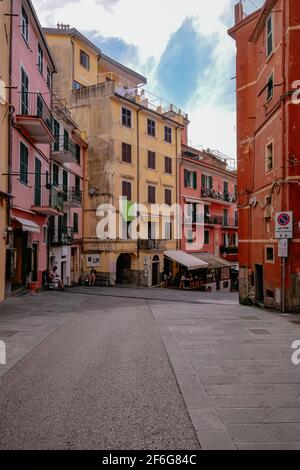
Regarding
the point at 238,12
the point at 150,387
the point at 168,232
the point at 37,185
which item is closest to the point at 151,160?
the point at 168,232

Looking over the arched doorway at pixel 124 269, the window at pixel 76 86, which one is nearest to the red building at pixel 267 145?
the arched doorway at pixel 124 269

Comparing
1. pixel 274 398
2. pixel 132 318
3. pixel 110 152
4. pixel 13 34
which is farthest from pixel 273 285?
pixel 110 152

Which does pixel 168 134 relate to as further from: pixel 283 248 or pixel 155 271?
pixel 283 248

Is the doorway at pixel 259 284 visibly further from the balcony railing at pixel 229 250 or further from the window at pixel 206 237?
the balcony railing at pixel 229 250

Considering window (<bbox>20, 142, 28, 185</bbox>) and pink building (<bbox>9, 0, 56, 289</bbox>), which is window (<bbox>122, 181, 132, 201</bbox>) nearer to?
pink building (<bbox>9, 0, 56, 289</bbox>)

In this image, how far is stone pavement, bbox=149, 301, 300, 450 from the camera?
4.11 m

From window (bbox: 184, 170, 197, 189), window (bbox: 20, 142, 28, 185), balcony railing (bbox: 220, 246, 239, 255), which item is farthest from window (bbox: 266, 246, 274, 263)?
balcony railing (bbox: 220, 246, 239, 255)

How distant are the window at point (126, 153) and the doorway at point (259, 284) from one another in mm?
16130

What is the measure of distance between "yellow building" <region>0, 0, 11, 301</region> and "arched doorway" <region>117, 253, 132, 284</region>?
16.4 m

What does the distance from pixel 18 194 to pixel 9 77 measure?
15.5 feet

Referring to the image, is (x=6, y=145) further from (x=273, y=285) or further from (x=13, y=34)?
(x=273, y=285)

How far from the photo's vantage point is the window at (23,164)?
662 inches

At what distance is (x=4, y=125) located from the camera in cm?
1454
